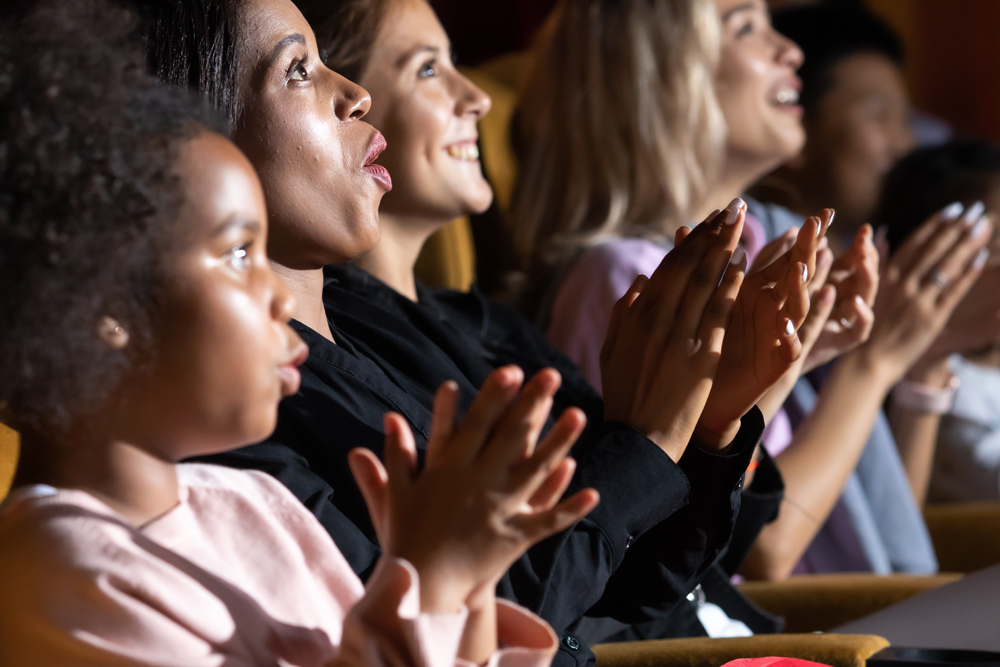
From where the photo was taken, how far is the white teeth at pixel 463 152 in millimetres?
1105

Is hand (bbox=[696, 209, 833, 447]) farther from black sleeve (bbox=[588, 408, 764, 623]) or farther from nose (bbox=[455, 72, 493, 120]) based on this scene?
nose (bbox=[455, 72, 493, 120])

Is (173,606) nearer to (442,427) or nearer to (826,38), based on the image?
(442,427)

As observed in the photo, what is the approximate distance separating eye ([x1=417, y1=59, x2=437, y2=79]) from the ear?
673 millimetres

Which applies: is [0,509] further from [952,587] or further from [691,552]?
[952,587]

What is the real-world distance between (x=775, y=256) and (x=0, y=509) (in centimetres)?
77

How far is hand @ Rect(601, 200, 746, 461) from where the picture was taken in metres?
0.75

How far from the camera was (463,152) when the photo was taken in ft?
3.66

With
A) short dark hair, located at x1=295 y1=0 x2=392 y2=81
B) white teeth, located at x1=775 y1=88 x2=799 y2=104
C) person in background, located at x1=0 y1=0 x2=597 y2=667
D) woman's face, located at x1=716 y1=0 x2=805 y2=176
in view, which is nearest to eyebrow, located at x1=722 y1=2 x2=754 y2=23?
woman's face, located at x1=716 y1=0 x2=805 y2=176

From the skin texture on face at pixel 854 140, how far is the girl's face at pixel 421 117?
1357 mm

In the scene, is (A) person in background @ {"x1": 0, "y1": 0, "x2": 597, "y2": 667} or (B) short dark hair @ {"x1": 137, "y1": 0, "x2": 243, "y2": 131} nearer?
(A) person in background @ {"x1": 0, "y1": 0, "x2": 597, "y2": 667}

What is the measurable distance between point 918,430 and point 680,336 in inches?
40.3

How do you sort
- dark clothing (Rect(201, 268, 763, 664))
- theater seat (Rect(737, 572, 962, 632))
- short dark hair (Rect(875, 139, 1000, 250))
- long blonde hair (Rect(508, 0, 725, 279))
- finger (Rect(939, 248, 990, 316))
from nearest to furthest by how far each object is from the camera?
dark clothing (Rect(201, 268, 763, 664))
theater seat (Rect(737, 572, 962, 632))
finger (Rect(939, 248, 990, 316))
long blonde hair (Rect(508, 0, 725, 279))
short dark hair (Rect(875, 139, 1000, 250))

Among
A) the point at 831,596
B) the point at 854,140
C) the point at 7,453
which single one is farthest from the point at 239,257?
the point at 854,140

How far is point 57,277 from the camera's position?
471 millimetres
